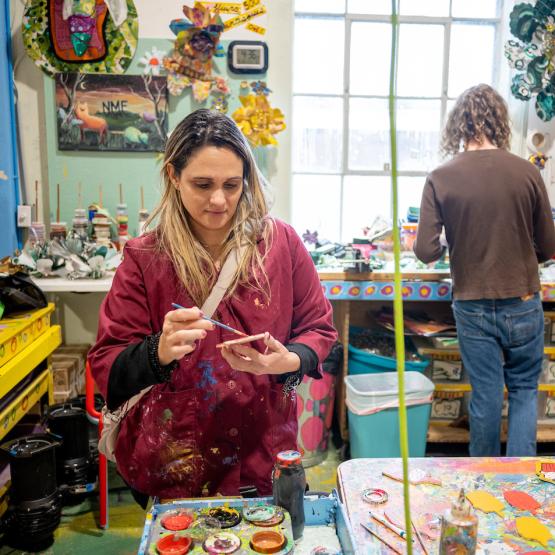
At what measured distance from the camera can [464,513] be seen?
0.92 meters

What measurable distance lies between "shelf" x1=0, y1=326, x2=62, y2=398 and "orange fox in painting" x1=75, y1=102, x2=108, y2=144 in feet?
3.82

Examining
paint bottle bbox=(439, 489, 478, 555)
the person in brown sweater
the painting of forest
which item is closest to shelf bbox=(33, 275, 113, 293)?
the painting of forest

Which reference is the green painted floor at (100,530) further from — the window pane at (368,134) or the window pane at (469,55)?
the window pane at (469,55)

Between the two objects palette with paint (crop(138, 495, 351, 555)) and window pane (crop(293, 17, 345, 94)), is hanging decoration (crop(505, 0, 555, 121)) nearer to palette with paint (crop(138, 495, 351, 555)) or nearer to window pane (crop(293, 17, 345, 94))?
window pane (crop(293, 17, 345, 94))

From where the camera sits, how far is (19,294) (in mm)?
2510

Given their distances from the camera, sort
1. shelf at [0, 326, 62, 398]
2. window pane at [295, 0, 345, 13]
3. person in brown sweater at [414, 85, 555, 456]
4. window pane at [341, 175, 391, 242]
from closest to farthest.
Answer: shelf at [0, 326, 62, 398] < person in brown sweater at [414, 85, 555, 456] < window pane at [295, 0, 345, 13] < window pane at [341, 175, 391, 242]

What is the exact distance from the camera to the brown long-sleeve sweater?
227 cm

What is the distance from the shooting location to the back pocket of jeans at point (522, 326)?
234cm

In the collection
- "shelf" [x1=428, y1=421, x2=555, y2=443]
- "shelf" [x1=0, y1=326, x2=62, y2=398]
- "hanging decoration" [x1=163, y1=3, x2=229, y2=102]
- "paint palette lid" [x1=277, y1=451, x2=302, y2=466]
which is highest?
"hanging decoration" [x1=163, y1=3, x2=229, y2=102]

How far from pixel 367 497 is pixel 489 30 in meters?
3.34

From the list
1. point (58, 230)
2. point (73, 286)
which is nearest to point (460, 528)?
point (73, 286)

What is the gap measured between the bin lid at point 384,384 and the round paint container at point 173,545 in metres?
1.80

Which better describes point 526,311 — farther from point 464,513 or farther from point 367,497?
point 464,513

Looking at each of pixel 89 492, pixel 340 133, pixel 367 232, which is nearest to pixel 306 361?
pixel 89 492
